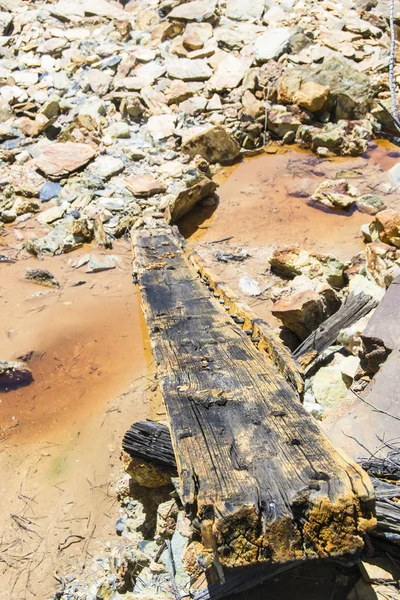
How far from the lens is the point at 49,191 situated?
803 cm

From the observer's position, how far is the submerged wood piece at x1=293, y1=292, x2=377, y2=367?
4328mm

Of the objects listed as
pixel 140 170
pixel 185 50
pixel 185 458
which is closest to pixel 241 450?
pixel 185 458

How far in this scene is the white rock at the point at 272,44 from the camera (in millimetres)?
10656

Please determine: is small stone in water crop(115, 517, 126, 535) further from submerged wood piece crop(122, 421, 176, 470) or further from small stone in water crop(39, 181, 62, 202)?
small stone in water crop(39, 181, 62, 202)

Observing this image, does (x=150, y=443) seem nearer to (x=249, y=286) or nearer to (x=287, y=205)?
(x=249, y=286)

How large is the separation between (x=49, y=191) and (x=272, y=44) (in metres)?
6.32

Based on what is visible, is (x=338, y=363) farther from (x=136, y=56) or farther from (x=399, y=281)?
(x=136, y=56)

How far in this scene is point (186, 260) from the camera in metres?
4.80

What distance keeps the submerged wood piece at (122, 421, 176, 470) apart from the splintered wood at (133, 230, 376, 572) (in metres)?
0.52

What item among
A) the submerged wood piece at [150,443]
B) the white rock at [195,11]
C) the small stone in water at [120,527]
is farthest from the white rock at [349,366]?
the white rock at [195,11]

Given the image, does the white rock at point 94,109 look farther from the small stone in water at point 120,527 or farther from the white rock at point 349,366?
the small stone in water at point 120,527

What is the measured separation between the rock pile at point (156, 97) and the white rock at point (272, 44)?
34mm

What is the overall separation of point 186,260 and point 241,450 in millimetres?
3008

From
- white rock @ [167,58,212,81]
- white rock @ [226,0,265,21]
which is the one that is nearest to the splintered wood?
white rock @ [167,58,212,81]
